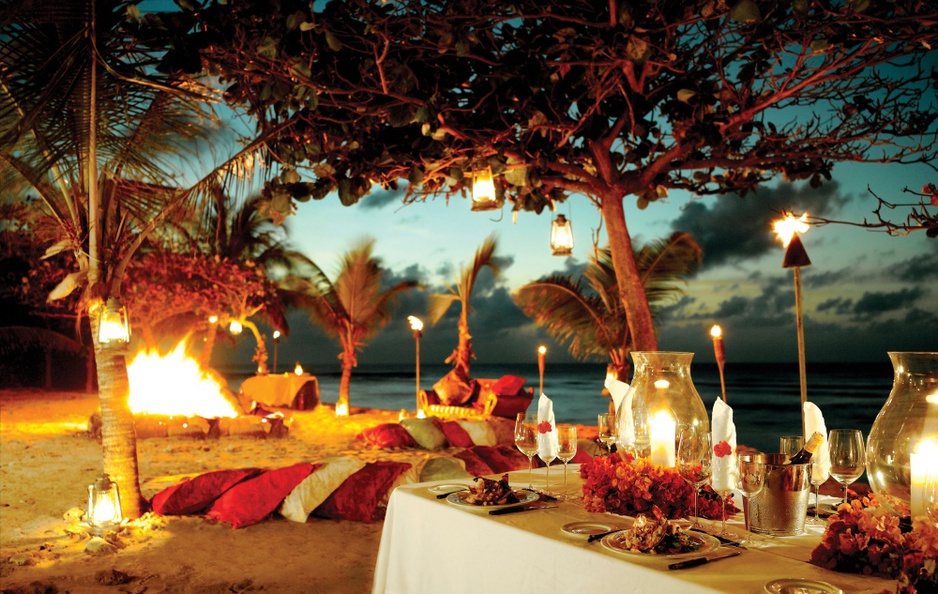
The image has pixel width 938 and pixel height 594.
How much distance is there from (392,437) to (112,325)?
15.2ft

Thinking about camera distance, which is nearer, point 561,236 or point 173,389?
point 561,236

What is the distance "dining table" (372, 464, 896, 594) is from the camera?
162 centimetres

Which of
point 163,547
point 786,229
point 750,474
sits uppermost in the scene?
point 786,229

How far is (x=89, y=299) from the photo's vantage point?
4961mm

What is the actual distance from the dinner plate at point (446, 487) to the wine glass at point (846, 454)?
1268mm

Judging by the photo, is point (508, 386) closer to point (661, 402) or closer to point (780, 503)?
point (661, 402)

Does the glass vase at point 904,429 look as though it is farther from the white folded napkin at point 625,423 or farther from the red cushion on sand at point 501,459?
the red cushion on sand at point 501,459

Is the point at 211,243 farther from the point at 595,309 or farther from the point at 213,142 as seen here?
the point at 213,142

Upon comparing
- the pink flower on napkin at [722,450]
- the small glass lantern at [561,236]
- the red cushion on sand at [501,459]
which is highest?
the small glass lantern at [561,236]

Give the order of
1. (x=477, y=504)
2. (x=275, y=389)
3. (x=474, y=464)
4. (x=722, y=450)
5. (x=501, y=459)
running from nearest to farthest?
(x=722, y=450)
(x=477, y=504)
(x=474, y=464)
(x=501, y=459)
(x=275, y=389)

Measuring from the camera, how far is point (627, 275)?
4.85 meters

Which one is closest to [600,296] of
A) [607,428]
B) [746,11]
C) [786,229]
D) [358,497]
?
[786,229]

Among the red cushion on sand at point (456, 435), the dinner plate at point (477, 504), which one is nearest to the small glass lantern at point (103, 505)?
the dinner plate at point (477, 504)

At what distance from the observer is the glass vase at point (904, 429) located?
175cm
